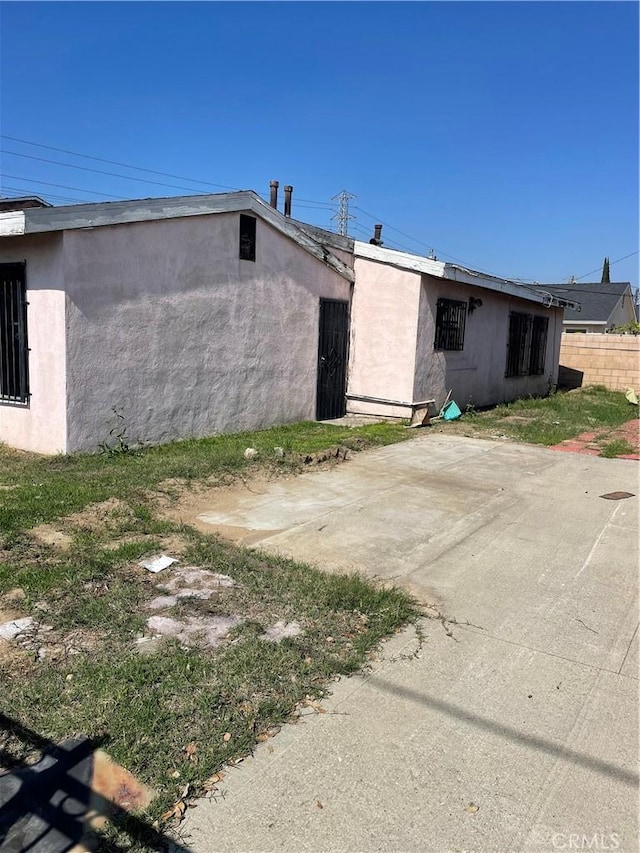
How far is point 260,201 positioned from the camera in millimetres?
9609

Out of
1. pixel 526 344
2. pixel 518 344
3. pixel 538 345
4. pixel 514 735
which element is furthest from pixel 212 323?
pixel 538 345

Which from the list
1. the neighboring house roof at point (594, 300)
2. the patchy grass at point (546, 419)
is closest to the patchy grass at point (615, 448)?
the patchy grass at point (546, 419)

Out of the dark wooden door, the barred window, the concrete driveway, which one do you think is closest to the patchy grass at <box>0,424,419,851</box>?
the concrete driveway

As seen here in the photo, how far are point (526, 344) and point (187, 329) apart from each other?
10.7m

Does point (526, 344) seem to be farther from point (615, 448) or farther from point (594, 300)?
point (594, 300)

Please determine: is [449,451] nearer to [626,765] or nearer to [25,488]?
[25,488]

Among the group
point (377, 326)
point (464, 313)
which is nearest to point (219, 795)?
point (377, 326)

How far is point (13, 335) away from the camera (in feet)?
25.3

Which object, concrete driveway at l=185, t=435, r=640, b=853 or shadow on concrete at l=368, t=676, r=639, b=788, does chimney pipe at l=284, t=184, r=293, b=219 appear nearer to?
concrete driveway at l=185, t=435, r=640, b=853

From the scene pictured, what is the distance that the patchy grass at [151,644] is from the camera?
2.68 meters

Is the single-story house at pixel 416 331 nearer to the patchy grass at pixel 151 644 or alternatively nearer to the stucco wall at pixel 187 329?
the stucco wall at pixel 187 329

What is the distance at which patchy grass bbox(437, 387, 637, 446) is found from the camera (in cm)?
1137

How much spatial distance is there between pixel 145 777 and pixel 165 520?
318 centimetres

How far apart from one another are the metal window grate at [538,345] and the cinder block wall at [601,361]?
12.4 feet
